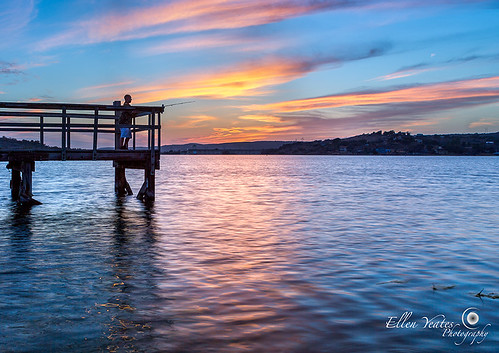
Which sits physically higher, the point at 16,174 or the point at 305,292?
the point at 16,174

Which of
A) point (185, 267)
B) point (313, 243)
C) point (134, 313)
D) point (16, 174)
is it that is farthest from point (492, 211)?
point (16, 174)

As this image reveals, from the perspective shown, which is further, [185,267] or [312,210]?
[312,210]

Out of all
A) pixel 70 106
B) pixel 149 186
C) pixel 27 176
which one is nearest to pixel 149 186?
pixel 149 186

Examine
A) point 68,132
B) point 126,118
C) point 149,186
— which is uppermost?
point 126,118

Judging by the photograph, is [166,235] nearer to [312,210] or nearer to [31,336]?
[31,336]

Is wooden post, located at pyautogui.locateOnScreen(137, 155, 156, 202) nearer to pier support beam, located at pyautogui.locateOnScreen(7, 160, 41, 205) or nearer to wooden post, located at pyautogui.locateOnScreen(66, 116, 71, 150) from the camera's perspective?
wooden post, located at pyautogui.locateOnScreen(66, 116, 71, 150)

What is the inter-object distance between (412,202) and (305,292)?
19.6 m

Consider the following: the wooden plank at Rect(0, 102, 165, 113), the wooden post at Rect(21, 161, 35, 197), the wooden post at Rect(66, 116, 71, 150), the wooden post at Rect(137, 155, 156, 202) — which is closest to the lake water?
the wooden post at Rect(21, 161, 35, 197)

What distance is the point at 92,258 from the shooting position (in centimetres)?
1002

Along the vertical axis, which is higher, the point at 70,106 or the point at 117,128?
the point at 70,106

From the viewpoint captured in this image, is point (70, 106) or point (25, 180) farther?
point (25, 180)

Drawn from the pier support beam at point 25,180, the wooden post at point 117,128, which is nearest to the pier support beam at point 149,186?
the wooden post at point 117,128

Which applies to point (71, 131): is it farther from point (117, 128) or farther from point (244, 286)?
point (244, 286)

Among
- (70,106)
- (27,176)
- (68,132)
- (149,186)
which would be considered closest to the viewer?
Answer: (70,106)
